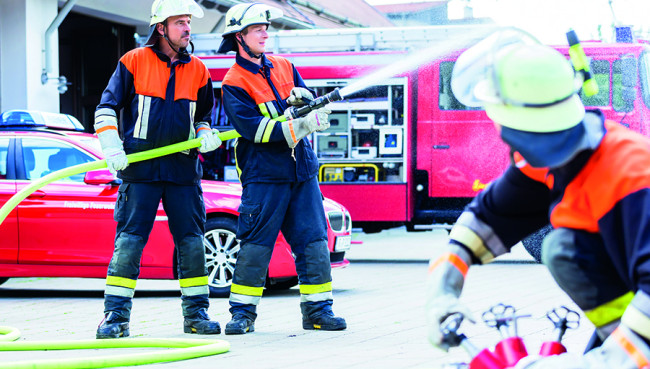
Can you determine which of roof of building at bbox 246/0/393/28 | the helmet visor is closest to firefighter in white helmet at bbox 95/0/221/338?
the helmet visor

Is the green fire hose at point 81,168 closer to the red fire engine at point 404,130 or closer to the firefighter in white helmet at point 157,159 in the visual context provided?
the firefighter in white helmet at point 157,159

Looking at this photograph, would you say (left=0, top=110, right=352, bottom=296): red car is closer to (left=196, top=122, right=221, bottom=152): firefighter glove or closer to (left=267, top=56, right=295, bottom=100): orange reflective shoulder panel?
(left=196, top=122, right=221, bottom=152): firefighter glove

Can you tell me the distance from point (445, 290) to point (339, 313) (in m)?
5.26

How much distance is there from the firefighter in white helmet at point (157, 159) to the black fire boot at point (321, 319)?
0.58m

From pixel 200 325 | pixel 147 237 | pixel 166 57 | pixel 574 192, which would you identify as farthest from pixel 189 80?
pixel 574 192

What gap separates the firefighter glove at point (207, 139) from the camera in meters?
6.45

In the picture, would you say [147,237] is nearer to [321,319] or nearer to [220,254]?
[321,319]

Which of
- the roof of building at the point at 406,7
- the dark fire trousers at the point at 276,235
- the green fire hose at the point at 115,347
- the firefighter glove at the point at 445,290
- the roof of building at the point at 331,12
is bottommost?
the green fire hose at the point at 115,347

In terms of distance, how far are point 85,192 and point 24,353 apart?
3088 mm

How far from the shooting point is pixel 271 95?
6.65m

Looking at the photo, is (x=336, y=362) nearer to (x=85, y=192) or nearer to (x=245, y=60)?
(x=245, y=60)

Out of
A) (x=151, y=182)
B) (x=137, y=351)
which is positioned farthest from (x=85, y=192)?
(x=137, y=351)

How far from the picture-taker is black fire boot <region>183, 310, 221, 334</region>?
655cm

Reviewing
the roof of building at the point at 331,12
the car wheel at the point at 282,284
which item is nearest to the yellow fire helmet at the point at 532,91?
the car wheel at the point at 282,284
